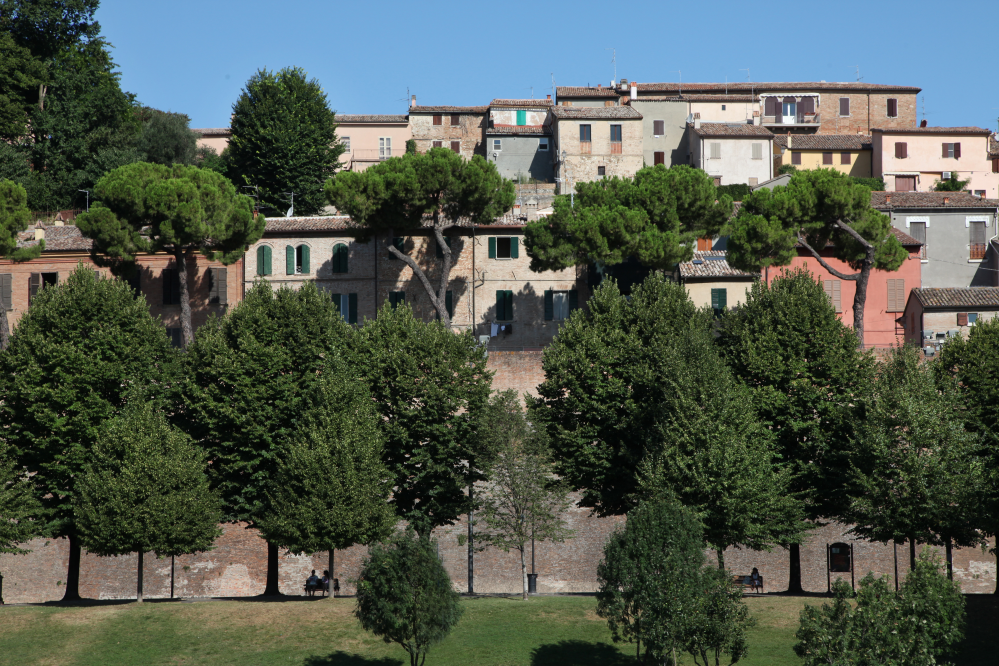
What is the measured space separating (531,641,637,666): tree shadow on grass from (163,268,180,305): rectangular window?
29.8 metres

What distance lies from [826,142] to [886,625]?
189 feet

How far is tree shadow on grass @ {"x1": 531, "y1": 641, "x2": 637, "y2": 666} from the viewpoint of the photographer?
102 feet

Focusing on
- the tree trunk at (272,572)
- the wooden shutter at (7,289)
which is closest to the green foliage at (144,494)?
the tree trunk at (272,572)

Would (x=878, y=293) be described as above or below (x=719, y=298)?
above

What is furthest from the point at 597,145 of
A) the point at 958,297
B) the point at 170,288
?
the point at 170,288

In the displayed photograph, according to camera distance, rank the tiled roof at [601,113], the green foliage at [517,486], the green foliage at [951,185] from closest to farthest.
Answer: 1. the green foliage at [517,486]
2. the green foliage at [951,185]
3. the tiled roof at [601,113]

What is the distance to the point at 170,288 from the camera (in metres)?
53.9

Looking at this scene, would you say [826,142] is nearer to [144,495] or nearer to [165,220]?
[165,220]

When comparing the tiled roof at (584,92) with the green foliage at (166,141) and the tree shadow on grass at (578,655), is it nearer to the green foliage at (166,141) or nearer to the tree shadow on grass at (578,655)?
the green foliage at (166,141)

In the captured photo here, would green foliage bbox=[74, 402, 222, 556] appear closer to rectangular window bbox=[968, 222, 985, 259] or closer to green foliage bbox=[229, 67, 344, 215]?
green foliage bbox=[229, 67, 344, 215]

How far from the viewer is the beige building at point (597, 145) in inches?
2788

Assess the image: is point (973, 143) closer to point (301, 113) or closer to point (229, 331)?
point (301, 113)

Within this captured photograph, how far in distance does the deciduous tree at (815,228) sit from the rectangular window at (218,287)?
78.8ft

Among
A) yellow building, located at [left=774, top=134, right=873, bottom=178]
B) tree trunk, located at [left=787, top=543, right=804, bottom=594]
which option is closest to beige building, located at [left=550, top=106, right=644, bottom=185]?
yellow building, located at [left=774, top=134, right=873, bottom=178]
